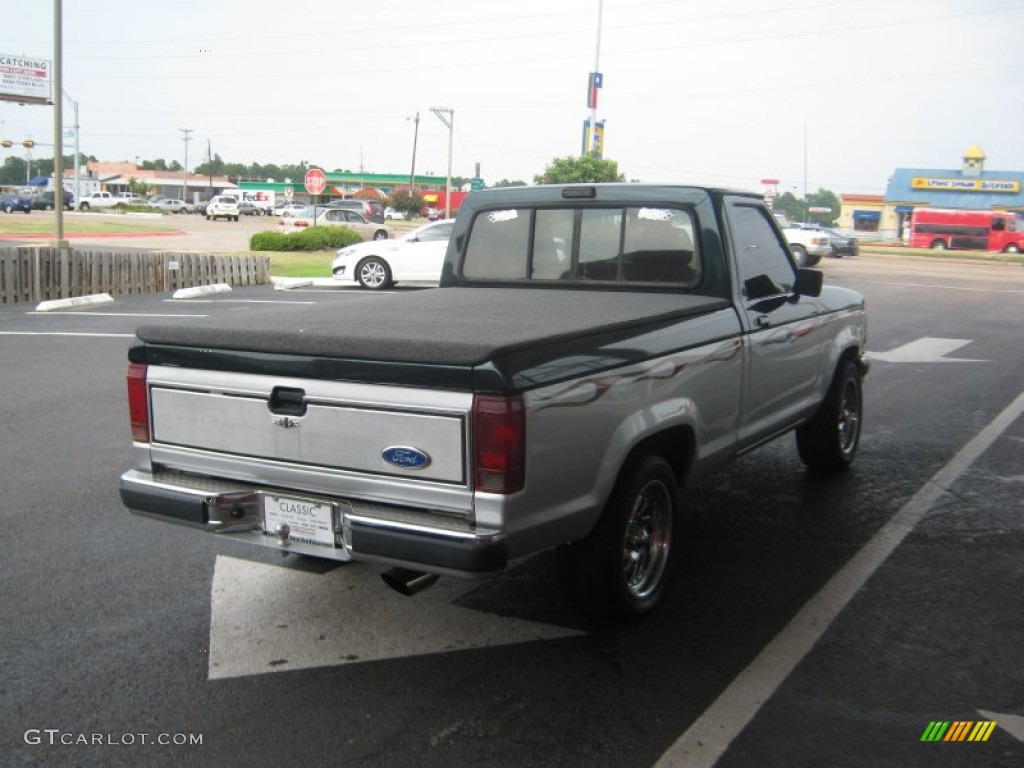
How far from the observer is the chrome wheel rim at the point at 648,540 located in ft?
14.2

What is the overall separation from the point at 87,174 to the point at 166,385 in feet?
500

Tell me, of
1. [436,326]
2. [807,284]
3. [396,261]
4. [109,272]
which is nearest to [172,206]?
[109,272]

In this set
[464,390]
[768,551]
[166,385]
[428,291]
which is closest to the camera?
[464,390]

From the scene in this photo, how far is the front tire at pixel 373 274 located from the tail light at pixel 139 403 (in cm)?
1712

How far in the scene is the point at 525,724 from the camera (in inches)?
137

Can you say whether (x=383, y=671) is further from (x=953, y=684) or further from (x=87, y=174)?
(x=87, y=174)

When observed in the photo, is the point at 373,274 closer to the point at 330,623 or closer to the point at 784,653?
the point at 330,623

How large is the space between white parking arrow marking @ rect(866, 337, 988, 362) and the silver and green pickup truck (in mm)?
7722

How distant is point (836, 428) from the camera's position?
6.69 m

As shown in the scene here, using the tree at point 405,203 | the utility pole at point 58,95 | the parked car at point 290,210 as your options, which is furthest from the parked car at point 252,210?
the utility pole at point 58,95

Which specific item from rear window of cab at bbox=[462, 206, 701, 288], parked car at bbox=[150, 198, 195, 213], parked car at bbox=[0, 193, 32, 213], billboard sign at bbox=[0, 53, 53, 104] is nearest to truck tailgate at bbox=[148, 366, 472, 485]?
Result: rear window of cab at bbox=[462, 206, 701, 288]

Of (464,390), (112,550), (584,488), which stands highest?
(464,390)

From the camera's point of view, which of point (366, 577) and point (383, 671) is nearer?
point (383, 671)

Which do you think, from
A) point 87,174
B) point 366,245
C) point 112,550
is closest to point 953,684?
point 112,550
